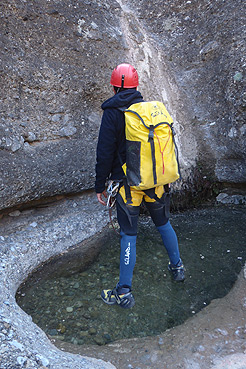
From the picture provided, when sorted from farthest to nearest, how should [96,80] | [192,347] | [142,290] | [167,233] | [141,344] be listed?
[96,80] → [142,290] → [167,233] → [141,344] → [192,347]

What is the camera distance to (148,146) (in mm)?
2826

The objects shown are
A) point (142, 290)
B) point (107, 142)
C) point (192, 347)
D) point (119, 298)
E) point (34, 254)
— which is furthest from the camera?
point (34, 254)

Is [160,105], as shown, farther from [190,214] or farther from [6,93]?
[190,214]

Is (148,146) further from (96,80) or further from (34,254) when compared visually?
(96,80)

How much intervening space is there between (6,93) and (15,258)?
247 cm

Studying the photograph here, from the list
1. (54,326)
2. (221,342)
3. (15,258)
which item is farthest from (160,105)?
(15,258)

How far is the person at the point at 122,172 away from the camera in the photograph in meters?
2.98

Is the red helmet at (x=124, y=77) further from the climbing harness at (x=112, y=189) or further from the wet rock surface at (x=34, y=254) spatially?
the wet rock surface at (x=34, y=254)

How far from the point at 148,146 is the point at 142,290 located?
5.76ft

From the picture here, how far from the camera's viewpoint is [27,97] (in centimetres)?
Answer: 480

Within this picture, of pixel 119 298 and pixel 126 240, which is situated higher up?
pixel 126 240

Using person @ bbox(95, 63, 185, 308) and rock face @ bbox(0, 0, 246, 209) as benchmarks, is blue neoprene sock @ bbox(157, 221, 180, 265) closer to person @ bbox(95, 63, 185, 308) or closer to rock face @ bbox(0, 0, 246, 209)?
person @ bbox(95, 63, 185, 308)

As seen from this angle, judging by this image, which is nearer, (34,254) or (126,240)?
(126,240)

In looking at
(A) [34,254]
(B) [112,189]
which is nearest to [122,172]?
(B) [112,189]
